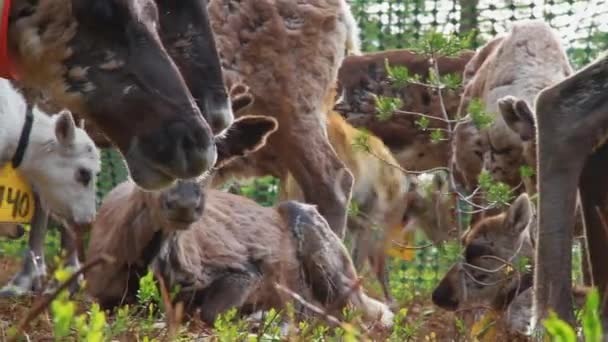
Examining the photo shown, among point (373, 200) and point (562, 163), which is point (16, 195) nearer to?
point (373, 200)

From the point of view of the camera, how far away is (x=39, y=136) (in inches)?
311

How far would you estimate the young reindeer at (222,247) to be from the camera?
19.8 feet

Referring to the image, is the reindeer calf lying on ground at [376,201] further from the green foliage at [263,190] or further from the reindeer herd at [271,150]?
the green foliage at [263,190]

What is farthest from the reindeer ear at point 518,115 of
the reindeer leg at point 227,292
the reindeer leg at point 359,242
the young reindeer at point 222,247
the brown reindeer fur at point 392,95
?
the reindeer leg at point 359,242

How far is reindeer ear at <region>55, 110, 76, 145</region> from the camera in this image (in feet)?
25.0

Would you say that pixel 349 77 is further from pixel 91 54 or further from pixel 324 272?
pixel 91 54

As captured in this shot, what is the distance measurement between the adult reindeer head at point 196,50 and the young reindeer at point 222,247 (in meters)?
2.00

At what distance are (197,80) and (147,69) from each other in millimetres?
517

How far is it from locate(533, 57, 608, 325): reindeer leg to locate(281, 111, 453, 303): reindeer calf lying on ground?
247 inches

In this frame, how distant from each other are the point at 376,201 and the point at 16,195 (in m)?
4.00

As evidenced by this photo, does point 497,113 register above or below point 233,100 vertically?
below

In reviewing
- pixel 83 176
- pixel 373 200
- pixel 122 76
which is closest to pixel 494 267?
pixel 83 176

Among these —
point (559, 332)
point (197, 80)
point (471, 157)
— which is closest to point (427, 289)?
point (471, 157)

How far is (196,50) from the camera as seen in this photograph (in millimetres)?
3723
